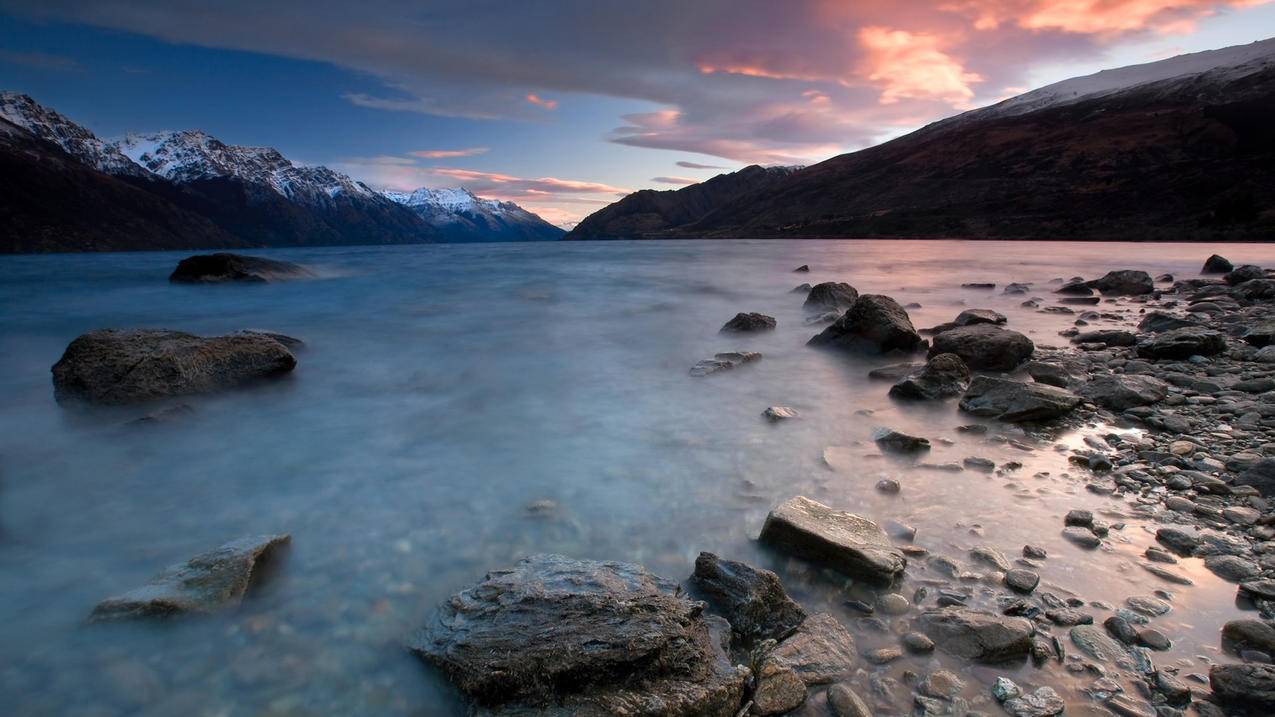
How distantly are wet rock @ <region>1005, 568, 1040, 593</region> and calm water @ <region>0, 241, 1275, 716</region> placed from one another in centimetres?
14

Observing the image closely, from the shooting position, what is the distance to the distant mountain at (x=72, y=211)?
10875 centimetres

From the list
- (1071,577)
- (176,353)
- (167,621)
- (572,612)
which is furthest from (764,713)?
(176,353)

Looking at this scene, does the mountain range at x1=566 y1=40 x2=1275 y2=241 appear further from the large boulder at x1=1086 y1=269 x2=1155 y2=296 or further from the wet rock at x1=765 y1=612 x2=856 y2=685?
the wet rock at x1=765 y1=612 x2=856 y2=685

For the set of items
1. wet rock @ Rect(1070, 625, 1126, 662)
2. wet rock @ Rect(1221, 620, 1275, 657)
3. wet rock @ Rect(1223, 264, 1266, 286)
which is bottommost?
wet rock @ Rect(1070, 625, 1126, 662)

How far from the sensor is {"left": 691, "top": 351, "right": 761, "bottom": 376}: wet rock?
8.24 meters

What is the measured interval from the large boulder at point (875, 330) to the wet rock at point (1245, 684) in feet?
22.2

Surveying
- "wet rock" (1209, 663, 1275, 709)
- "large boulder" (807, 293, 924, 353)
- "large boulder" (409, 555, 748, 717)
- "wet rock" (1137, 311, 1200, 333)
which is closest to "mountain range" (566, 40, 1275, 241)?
"wet rock" (1137, 311, 1200, 333)

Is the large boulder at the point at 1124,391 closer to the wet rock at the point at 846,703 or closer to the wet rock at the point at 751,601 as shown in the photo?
the wet rock at the point at 751,601

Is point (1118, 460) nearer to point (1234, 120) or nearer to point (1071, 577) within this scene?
point (1071, 577)

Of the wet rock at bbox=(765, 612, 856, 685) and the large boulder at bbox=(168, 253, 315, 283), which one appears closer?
the wet rock at bbox=(765, 612, 856, 685)

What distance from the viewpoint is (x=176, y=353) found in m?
6.91

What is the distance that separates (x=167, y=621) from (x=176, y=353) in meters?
5.24

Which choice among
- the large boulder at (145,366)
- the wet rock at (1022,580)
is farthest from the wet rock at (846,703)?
the large boulder at (145,366)

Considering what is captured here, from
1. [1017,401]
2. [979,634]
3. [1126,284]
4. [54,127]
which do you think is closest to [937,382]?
[1017,401]
